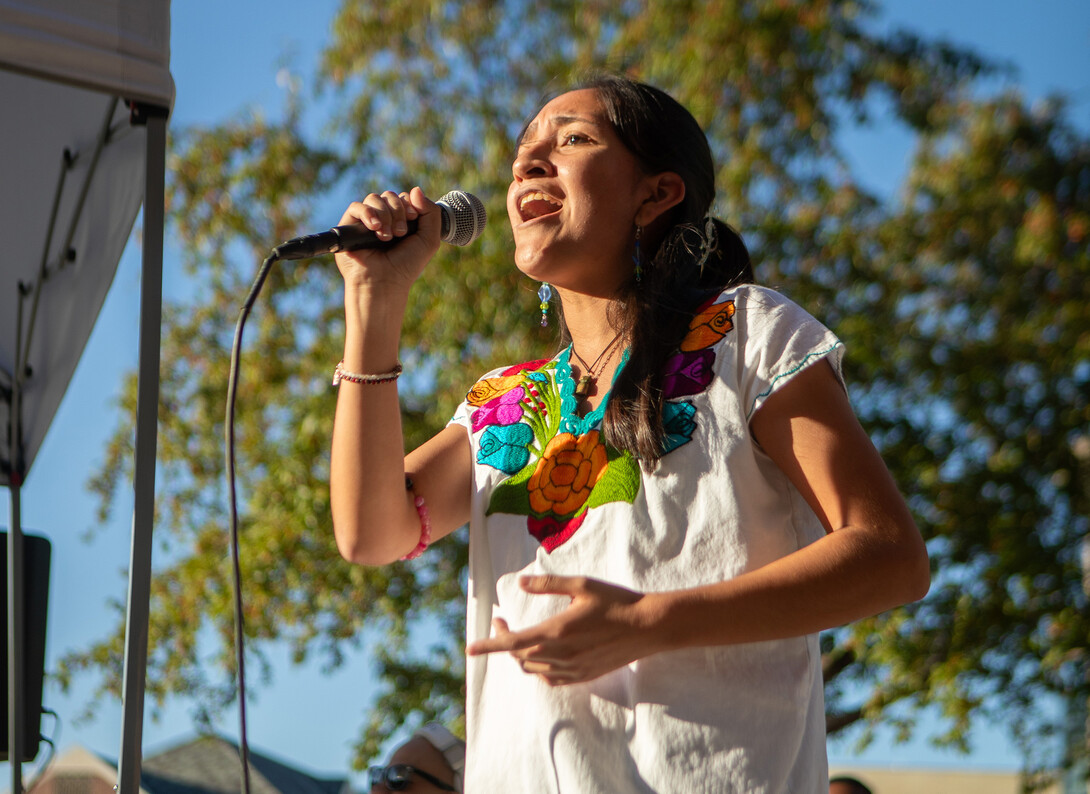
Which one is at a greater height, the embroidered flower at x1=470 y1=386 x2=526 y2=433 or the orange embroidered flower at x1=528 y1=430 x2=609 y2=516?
the embroidered flower at x1=470 y1=386 x2=526 y2=433

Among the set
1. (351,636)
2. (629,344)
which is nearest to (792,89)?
(351,636)

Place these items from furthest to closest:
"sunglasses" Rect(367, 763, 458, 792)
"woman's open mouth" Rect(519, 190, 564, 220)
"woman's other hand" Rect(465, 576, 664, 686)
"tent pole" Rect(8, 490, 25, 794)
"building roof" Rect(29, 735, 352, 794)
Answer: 1. "building roof" Rect(29, 735, 352, 794)
2. "sunglasses" Rect(367, 763, 458, 792)
3. "tent pole" Rect(8, 490, 25, 794)
4. "woman's open mouth" Rect(519, 190, 564, 220)
5. "woman's other hand" Rect(465, 576, 664, 686)

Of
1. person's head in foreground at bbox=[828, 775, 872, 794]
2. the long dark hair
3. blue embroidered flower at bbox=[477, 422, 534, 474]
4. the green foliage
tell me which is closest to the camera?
the long dark hair

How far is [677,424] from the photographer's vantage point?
1499mm

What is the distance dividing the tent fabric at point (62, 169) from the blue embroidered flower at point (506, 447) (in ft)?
2.43

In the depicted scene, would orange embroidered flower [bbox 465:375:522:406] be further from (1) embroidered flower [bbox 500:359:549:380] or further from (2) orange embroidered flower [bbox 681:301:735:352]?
(2) orange embroidered flower [bbox 681:301:735:352]

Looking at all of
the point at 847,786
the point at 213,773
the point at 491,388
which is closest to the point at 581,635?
the point at 491,388

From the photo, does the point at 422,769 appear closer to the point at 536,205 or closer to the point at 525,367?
the point at 525,367

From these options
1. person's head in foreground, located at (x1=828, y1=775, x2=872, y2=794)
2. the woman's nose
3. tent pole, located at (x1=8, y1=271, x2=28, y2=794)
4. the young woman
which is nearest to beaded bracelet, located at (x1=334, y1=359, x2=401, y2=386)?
the young woman

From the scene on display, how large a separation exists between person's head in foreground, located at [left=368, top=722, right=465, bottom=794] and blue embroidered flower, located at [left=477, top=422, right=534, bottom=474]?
6.63ft

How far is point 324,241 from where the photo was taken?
5.31ft

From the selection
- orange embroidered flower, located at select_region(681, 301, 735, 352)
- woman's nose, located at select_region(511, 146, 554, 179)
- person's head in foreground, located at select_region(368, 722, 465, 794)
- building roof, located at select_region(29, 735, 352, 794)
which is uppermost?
building roof, located at select_region(29, 735, 352, 794)

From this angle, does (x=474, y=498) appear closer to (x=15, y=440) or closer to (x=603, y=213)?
(x=603, y=213)

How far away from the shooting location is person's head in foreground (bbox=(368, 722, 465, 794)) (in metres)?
3.46
